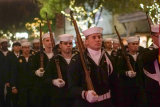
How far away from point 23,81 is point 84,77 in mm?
4253

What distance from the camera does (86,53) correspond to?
4176 mm

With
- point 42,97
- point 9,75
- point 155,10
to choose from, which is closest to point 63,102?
point 42,97

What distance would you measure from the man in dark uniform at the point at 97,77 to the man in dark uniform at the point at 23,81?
148 inches

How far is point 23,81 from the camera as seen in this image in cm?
784

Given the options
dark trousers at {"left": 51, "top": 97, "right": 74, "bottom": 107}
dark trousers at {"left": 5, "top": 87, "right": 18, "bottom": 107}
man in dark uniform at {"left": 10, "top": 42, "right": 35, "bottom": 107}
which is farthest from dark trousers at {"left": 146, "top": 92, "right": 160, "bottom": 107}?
dark trousers at {"left": 5, "top": 87, "right": 18, "bottom": 107}

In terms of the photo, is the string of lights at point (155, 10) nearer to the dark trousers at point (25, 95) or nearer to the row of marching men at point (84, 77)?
the row of marching men at point (84, 77)

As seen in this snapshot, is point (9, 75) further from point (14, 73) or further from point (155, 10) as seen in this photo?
point (155, 10)

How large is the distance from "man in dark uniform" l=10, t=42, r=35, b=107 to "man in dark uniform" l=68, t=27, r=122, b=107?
3.77 metres

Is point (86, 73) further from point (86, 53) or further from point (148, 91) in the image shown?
point (148, 91)

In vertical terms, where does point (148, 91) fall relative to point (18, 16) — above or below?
below

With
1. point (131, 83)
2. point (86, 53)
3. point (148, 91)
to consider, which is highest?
point (86, 53)

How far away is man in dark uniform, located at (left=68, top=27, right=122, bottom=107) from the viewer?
4004 millimetres

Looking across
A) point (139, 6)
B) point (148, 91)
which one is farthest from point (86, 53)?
point (139, 6)

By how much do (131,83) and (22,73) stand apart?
3.48 metres
